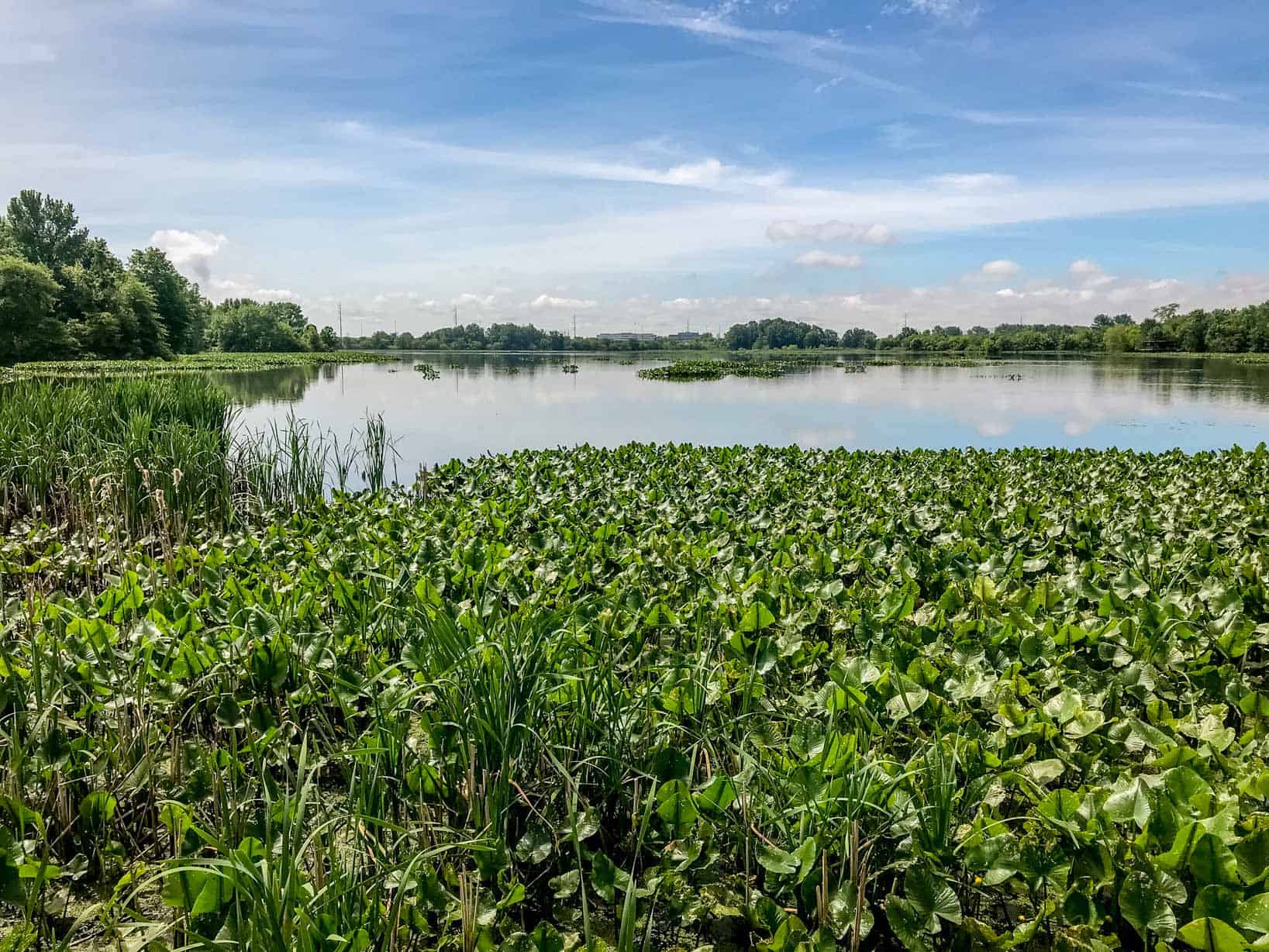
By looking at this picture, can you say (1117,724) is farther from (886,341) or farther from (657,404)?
(886,341)

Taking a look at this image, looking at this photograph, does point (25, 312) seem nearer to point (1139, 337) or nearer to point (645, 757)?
point (645, 757)

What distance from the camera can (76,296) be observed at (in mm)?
47562

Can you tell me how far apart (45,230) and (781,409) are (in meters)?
62.4

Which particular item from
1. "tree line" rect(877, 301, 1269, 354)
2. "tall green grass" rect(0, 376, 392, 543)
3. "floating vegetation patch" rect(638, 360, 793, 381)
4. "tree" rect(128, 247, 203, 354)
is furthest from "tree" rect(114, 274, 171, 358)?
"tree line" rect(877, 301, 1269, 354)

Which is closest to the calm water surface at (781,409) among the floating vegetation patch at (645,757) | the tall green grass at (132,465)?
the tall green grass at (132,465)

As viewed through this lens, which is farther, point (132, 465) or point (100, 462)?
point (132, 465)

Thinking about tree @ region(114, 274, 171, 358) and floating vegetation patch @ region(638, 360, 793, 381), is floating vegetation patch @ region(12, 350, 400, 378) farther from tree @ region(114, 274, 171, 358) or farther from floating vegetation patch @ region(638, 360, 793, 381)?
floating vegetation patch @ region(638, 360, 793, 381)

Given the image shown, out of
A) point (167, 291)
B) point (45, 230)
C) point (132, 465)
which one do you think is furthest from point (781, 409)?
point (45, 230)

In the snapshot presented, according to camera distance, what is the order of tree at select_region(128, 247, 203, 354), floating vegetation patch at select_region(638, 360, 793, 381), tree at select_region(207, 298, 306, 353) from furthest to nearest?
tree at select_region(207, 298, 306, 353) → tree at select_region(128, 247, 203, 354) → floating vegetation patch at select_region(638, 360, 793, 381)

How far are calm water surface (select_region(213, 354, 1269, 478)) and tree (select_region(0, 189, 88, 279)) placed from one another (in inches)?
1312

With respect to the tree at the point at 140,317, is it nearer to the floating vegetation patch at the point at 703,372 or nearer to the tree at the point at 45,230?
the tree at the point at 45,230

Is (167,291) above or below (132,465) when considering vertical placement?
above

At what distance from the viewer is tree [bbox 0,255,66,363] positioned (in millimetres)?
40281

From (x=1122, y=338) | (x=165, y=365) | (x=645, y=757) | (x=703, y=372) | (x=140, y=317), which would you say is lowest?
(x=645, y=757)
